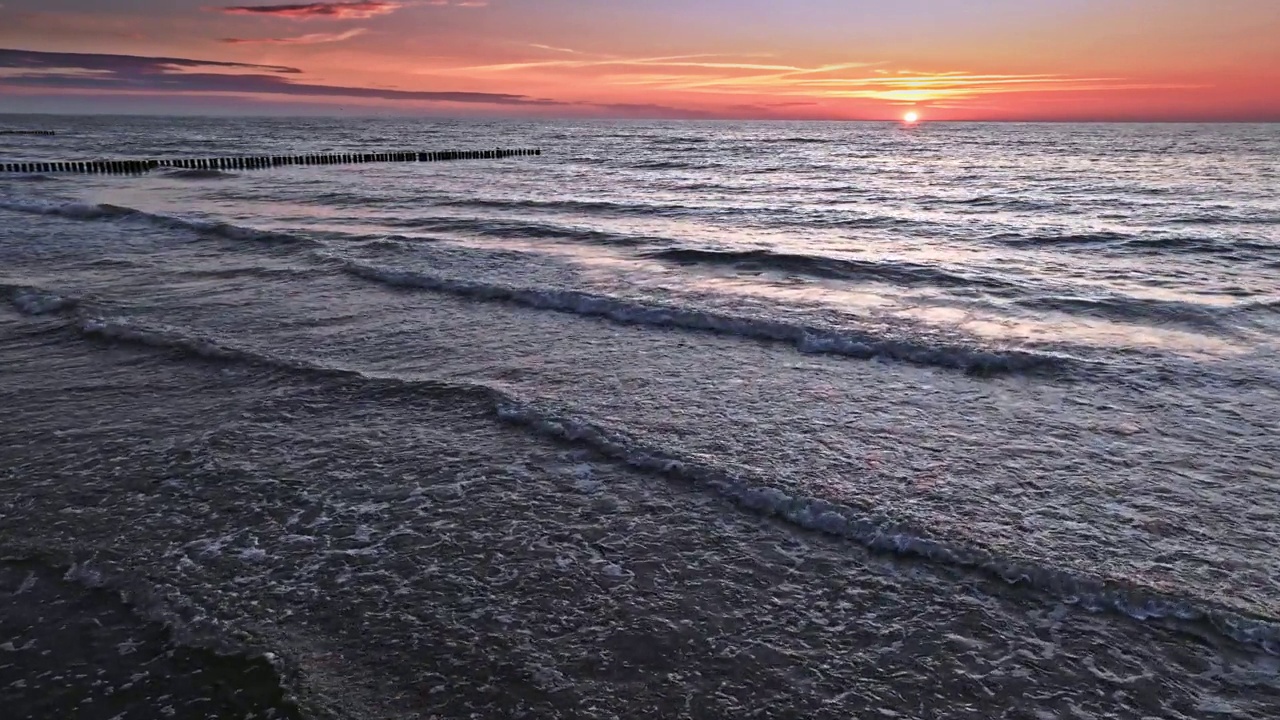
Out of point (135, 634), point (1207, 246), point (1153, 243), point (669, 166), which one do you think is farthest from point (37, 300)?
point (669, 166)

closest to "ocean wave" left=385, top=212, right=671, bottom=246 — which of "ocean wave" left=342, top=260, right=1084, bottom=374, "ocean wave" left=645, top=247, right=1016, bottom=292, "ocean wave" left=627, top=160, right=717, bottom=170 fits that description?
"ocean wave" left=645, top=247, right=1016, bottom=292

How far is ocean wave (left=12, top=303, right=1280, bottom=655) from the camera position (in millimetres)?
6133

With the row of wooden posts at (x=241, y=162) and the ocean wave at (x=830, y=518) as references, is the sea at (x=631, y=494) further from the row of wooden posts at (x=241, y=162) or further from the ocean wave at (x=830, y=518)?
the row of wooden posts at (x=241, y=162)

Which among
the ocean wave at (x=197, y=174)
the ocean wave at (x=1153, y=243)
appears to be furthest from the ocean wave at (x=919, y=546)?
the ocean wave at (x=197, y=174)

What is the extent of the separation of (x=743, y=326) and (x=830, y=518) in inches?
295

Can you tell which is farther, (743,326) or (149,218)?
(149,218)

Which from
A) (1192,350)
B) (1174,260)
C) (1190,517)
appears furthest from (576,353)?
(1174,260)

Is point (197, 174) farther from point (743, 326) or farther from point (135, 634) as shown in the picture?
point (135, 634)

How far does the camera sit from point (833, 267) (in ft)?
68.7

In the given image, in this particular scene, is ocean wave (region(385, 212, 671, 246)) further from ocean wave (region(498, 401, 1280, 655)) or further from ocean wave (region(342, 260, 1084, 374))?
ocean wave (region(498, 401, 1280, 655))

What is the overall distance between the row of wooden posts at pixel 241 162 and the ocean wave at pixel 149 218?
21.5m

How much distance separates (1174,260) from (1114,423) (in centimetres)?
1563

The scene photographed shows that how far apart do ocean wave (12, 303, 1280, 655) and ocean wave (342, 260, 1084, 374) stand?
5134mm

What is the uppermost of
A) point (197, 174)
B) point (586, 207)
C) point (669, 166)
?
point (669, 166)
